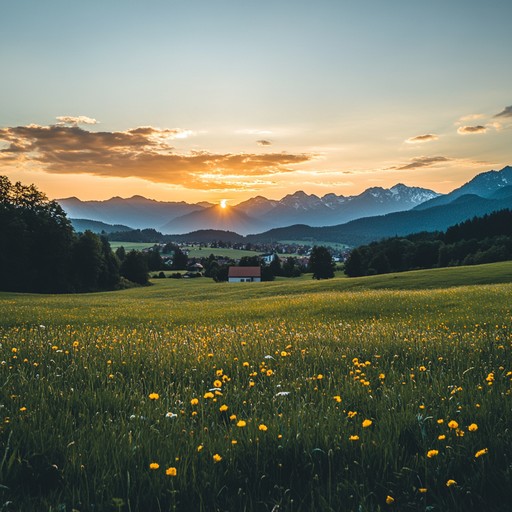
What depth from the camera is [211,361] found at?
22.0 feet

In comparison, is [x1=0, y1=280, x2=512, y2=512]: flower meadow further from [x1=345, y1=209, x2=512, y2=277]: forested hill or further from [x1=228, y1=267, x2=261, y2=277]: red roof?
[x1=228, y1=267, x2=261, y2=277]: red roof

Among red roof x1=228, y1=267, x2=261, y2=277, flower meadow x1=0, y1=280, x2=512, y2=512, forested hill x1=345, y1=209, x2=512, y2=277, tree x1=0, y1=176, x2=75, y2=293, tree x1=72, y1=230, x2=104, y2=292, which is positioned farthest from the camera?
red roof x1=228, y1=267, x2=261, y2=277

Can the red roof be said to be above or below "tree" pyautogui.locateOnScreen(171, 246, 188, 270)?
below


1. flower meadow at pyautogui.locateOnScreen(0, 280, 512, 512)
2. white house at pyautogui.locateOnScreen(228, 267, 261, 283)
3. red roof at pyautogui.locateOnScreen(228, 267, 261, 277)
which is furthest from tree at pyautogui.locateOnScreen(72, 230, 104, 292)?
flower meadow at pyautogui.locateOnScreen(0, 280, 512, 512)

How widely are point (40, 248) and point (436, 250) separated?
339ft

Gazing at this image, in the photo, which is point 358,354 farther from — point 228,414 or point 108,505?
point 108,505

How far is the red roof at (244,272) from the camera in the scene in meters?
127

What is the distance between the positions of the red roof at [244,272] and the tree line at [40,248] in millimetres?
48461

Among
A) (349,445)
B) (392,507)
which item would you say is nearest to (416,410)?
(349,445)

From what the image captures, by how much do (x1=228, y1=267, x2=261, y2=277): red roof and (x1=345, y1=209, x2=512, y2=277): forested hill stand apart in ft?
93.3

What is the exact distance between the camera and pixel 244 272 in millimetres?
128000

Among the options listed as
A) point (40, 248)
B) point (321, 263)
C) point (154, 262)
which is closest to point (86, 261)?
point (40, 248)

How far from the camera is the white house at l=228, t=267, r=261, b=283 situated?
126062 millimetres

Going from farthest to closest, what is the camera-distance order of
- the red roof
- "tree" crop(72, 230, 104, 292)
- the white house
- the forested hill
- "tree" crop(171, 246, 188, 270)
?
"tree" crop(171, 246, 188, 270) → the red roof → the white house → the forested hill → "tree" crop(72, 230, 104, 292)
